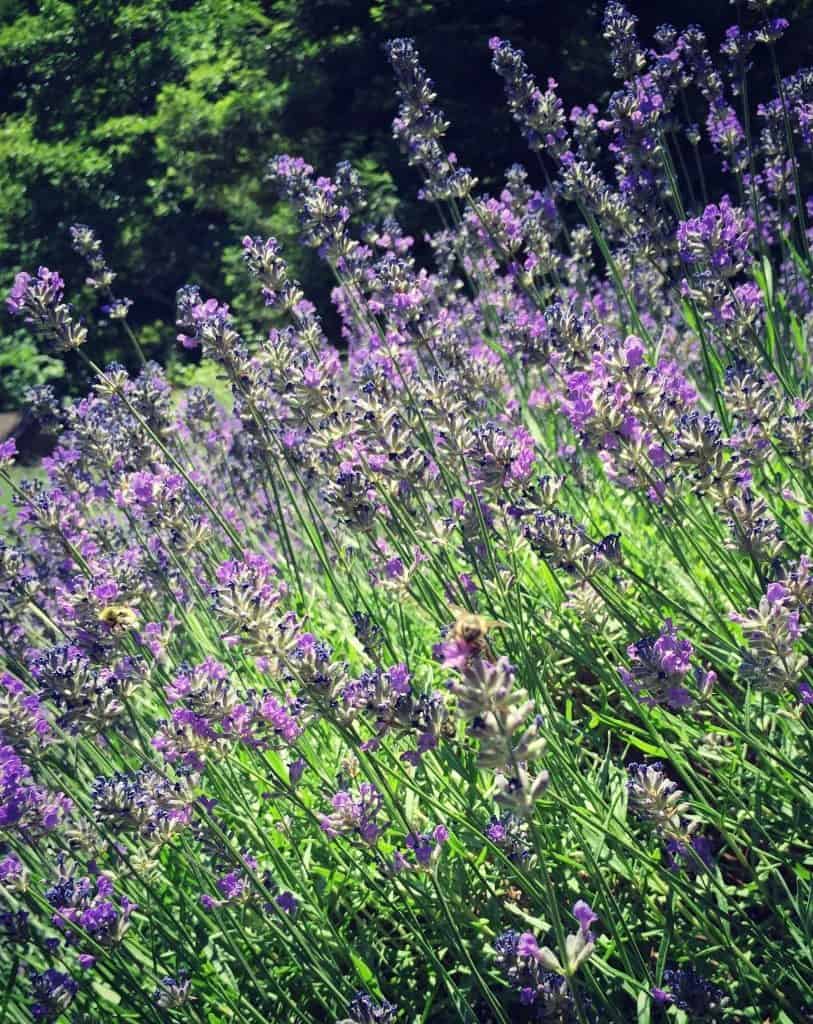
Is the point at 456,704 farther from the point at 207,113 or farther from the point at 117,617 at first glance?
the point at 207,113

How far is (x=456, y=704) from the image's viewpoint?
2.62 m

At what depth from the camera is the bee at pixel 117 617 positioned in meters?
2.56

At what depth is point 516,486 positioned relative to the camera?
2.46 metres

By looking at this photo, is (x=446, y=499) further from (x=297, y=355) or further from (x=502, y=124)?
(x=502, y=124)

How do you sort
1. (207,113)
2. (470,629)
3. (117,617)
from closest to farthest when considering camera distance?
(470,629) < (117,617) < (207,113)

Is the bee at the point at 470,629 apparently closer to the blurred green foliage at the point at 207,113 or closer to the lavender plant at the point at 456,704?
the lavender plant at the point at 456,704

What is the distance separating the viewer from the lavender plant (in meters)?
2.17

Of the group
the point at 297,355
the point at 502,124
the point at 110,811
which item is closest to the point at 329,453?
the point at 297,355

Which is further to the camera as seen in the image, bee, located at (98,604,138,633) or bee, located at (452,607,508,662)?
bee, located at (98,604,138,633)

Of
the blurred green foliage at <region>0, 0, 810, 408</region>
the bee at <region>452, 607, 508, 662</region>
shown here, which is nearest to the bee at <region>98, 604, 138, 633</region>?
the bee at <region>452, 607, 508, 662</region>

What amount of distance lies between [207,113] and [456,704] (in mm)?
10937

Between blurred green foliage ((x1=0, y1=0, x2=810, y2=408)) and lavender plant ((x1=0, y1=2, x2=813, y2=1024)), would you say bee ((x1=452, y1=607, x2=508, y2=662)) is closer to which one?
lavender plant ((x1=0, y1=2, x2=813, y2=1024))

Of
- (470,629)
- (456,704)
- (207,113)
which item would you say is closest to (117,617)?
(456,704)

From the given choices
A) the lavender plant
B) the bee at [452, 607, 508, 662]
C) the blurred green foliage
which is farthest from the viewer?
the blurred green foliage
